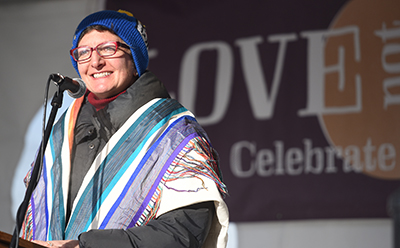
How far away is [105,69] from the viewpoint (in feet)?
5.73

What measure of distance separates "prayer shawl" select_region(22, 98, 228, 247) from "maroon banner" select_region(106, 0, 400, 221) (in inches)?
66.6

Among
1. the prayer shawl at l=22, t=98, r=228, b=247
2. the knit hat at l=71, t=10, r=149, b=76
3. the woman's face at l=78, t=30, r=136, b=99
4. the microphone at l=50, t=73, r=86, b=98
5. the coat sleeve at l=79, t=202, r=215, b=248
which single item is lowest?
the coat sleeve at l=79, t=202, r=215, b=248

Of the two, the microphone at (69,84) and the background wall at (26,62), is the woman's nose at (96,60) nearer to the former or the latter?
the microphone at (69,84)

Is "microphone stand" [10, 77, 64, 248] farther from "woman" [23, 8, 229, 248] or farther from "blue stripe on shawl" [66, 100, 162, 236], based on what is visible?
"blue stripe on shawl" [66, 100, 162, 236]

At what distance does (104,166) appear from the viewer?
64.8 inches

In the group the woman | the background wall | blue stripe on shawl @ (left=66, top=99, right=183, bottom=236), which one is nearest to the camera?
the woman

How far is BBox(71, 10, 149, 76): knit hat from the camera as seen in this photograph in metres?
1.77

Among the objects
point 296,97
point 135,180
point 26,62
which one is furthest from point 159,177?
point 26,62

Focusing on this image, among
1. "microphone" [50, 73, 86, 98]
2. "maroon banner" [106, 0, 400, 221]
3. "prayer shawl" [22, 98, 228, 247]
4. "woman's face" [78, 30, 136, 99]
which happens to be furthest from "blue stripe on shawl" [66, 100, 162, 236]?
"maroon banner" [106, 0, 400, 221]

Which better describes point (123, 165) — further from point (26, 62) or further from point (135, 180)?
point (26, 62)

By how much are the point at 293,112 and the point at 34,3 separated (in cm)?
220

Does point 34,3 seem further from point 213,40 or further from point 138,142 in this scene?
point 138,142

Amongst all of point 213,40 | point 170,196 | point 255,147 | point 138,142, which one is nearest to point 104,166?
point 138,142

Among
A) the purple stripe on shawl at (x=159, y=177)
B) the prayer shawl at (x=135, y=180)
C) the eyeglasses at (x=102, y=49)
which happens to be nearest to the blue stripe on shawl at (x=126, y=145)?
the prayer shawl at (x=135, y=180)
